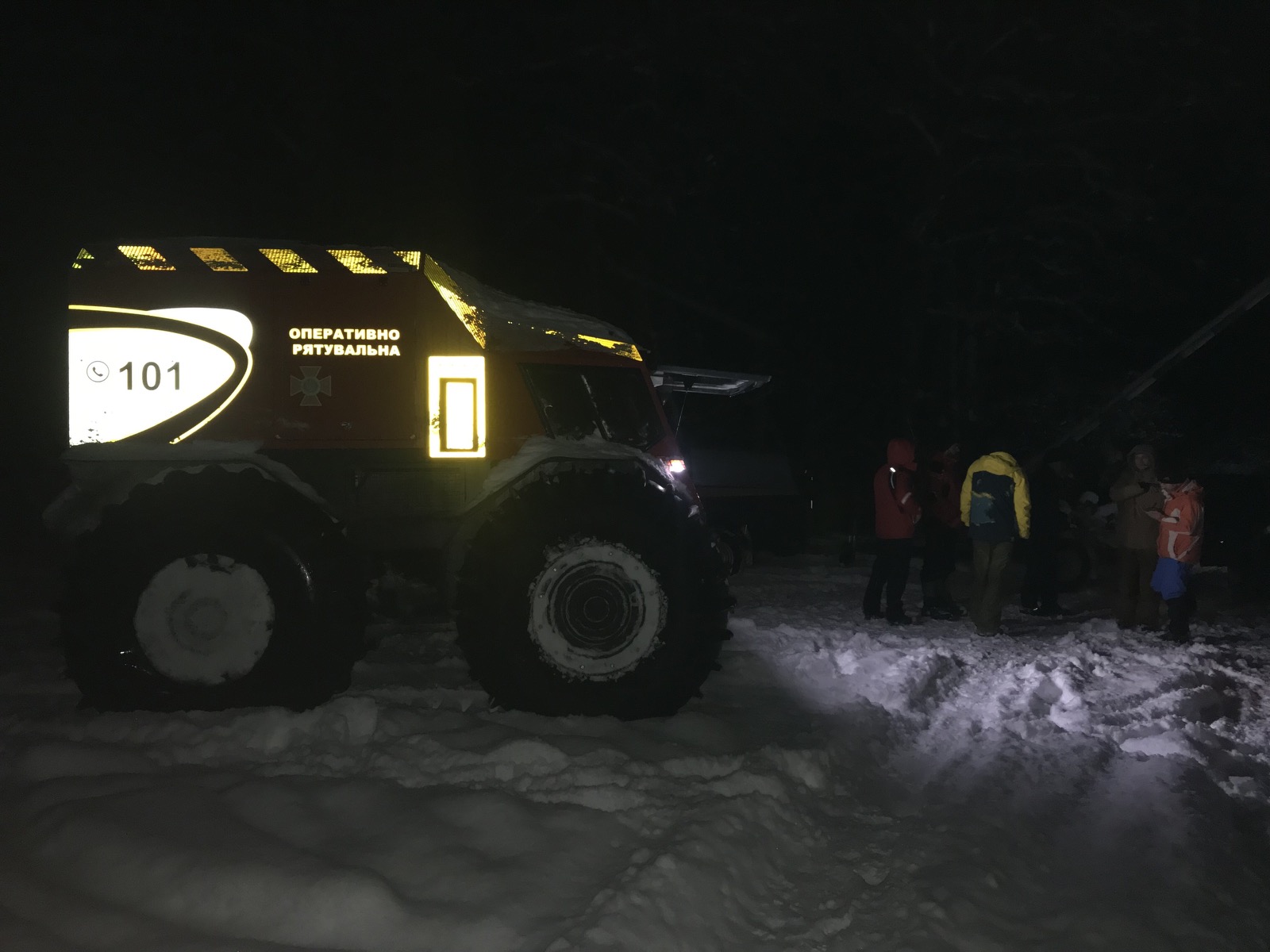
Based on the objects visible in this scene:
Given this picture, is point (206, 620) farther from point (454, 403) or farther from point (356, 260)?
point (356, 260)

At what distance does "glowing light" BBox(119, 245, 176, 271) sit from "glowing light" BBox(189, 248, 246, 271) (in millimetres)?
175

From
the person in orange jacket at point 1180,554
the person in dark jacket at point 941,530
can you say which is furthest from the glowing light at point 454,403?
the person in orange jacket at point 1180,554

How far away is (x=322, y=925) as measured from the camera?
315 cm

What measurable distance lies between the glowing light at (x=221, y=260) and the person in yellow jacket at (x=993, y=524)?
6.11 metres

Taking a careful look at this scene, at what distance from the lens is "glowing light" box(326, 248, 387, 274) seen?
5.19m

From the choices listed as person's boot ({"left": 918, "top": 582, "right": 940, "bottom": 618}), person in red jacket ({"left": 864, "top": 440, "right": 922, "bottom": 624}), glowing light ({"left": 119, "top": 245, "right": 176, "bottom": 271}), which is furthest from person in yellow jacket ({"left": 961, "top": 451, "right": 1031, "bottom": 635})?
glowing light ({"left": 119, "top": 245, "right": 176, "bottom": 271})

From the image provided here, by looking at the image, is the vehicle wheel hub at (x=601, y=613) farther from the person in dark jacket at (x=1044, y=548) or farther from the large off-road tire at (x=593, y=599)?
the person in dark jacket at (x=1044, y=548)

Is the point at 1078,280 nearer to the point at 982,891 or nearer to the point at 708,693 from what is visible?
the point at 708,693

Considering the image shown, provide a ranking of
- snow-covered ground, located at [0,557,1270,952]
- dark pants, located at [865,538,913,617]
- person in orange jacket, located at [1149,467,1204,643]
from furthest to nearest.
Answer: dark pants, located at [865,538,913,617] < person in orange jacket, located at [1149,467,1204,643] < snow-covered ground, located at [0,557,1270,952]

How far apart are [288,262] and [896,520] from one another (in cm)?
554

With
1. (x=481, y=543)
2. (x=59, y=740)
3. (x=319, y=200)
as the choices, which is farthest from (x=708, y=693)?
(x=319, y=200)

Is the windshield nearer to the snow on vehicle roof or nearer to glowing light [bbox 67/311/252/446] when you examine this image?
the snow on vehicle roof

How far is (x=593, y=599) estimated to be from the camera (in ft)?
16.6

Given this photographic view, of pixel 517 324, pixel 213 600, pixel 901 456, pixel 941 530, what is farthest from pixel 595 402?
pixel 941 530
